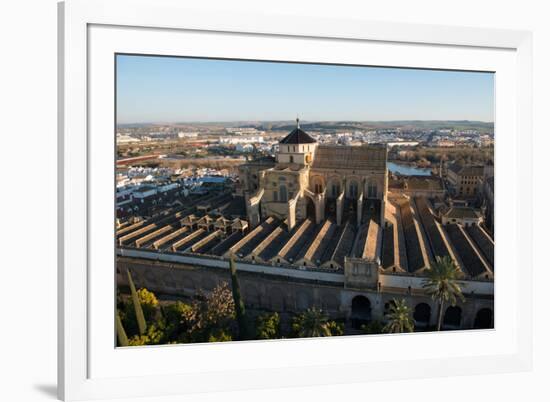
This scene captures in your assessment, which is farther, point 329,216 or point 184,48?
point 329,216

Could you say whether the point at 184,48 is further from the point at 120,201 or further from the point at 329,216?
A: the point at 329,216

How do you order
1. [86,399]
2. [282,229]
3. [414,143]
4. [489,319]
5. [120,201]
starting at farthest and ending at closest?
[282,229] < [414,143] < [489,319] < [120,201] < [86,399]

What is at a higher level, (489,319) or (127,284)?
(127,284)

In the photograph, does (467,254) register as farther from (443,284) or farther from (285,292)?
(285,292)

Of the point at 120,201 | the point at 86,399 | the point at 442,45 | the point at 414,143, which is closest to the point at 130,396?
the point at 86,399

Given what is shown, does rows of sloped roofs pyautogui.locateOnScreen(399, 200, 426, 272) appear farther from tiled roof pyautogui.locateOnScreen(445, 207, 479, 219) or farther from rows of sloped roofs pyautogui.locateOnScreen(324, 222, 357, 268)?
rows of sloped roofs pyautogui.locateOnScreen(324, 222, 357, 268)

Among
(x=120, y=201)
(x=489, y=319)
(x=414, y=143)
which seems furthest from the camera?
(x=414, y=143)

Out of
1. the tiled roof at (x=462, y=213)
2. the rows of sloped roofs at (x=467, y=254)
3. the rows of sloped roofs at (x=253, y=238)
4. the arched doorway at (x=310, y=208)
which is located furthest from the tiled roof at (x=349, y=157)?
the rows of sloped roofs at (x=467, y=254)
